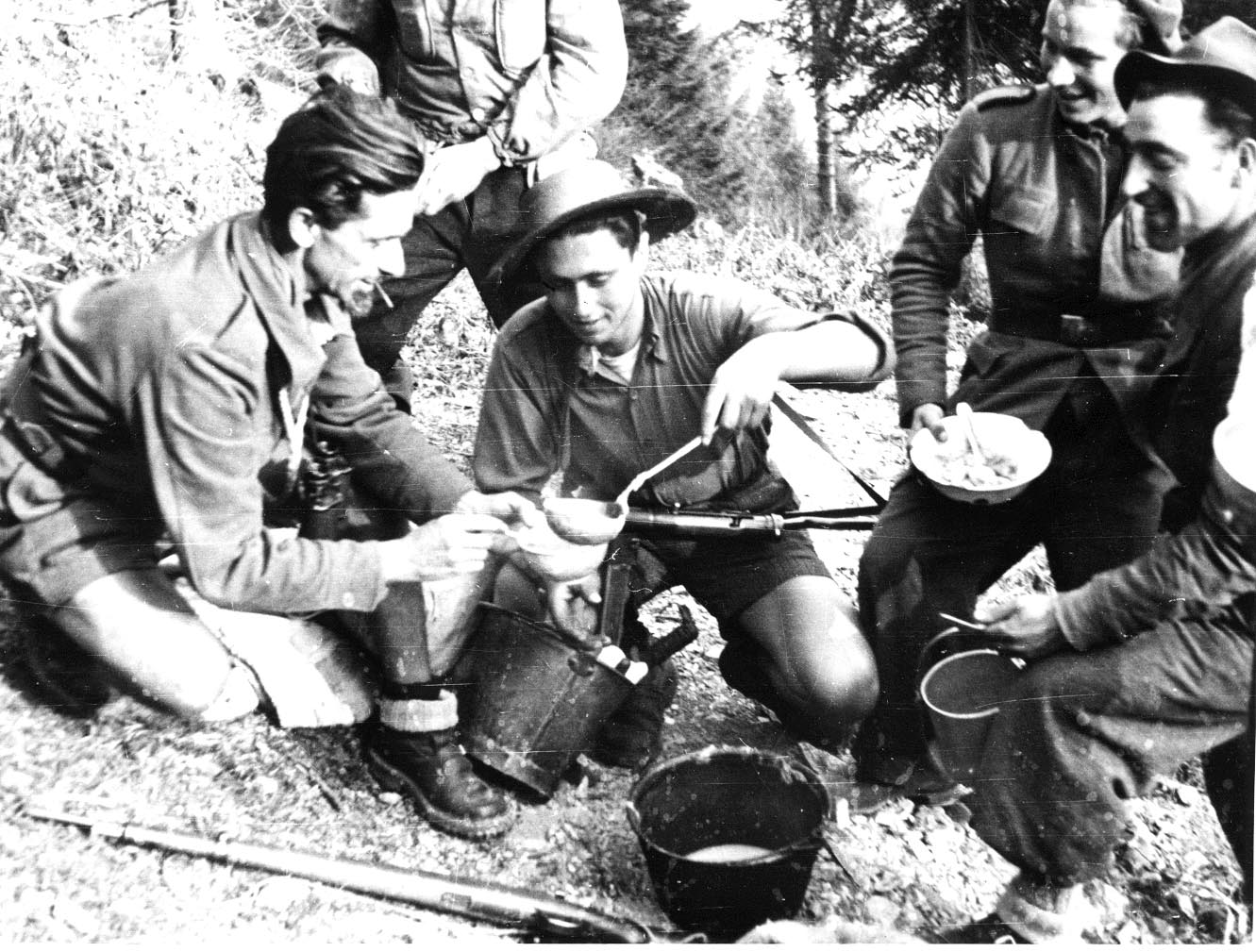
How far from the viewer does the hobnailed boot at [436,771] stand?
9.20 ft

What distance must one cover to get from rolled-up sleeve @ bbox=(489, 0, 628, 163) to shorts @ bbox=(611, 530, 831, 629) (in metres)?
1.11

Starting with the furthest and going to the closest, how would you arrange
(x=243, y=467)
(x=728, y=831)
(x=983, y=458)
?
(x=728, y=831)
(x=983, y=458)
(x=243, y=467)

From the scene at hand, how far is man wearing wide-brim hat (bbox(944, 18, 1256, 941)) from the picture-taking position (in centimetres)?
245

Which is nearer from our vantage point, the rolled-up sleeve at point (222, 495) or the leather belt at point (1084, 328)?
the rolled-up sleeve at point (222, 495)

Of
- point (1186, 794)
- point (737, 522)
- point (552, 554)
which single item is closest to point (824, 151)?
point (737, 522)

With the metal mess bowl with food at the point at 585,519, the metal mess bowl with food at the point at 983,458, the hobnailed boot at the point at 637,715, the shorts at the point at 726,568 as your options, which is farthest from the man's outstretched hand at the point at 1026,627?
the metal mess bowl with food at the point at 585,519

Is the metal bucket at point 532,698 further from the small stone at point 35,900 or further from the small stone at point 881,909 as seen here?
the small stone at point 35,900

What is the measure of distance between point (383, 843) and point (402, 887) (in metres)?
0.13

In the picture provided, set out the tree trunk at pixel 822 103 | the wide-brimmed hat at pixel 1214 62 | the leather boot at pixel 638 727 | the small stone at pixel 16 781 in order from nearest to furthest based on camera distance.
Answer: the wide-brimmed hat at pixel 1214 62, the small stone at pixel 16 781, the tree trunk at pixel 822 103, the leather boot at pixel 638 727

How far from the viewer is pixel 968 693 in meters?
2.73

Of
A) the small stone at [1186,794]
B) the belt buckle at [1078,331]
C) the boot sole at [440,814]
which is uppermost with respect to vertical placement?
the belt buckle at [1078,331]

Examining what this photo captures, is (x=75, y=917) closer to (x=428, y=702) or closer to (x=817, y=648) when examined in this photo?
(x=428, y=702)

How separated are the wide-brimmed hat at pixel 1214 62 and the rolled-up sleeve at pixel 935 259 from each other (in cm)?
39

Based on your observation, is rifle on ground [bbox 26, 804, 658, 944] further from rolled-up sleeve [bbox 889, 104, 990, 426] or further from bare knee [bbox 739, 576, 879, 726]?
rolled-up sleeve [bbox 889, 104, 990, 426]
